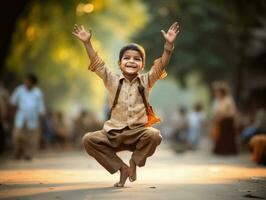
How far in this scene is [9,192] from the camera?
329 inches

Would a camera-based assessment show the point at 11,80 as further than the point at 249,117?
Yes

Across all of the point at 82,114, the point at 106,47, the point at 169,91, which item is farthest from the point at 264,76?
the point at 169,91

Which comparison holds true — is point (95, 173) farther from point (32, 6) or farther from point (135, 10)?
point (135, 10)

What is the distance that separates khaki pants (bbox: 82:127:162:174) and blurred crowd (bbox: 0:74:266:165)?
7757 mm

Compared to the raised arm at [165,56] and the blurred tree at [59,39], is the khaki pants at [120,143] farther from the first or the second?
the blurred tree at [59,39]

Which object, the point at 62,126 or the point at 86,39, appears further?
the point at 62,126

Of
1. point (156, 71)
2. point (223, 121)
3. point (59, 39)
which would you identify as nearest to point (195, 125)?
point (223, 121)

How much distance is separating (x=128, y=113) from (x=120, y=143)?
1.34 feet

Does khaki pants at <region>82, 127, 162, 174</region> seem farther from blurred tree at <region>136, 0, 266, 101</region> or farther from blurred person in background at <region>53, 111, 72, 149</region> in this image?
blurred tree at <region>136, 0, 266, 101</region>

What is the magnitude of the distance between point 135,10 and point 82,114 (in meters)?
15.9

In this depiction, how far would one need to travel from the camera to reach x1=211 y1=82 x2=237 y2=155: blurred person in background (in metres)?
21.9

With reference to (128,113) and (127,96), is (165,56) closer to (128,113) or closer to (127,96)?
(127,96)

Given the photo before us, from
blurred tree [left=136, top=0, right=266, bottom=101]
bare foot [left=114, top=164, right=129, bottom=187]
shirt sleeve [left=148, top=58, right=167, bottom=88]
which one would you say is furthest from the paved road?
blurred tree [left=136, top=0, right=266, bottom=101]

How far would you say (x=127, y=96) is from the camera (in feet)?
30.4
